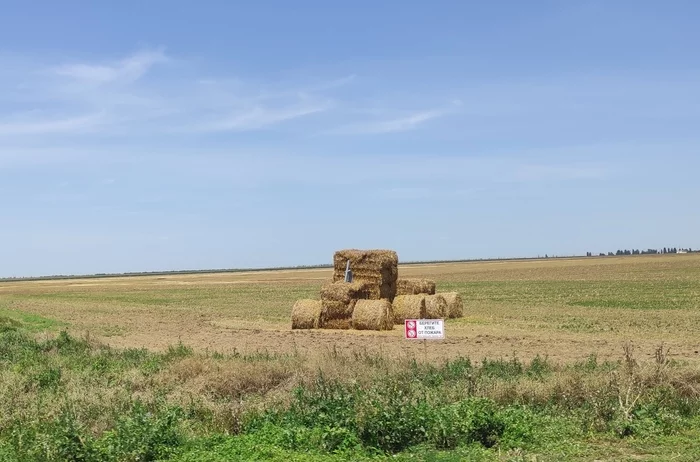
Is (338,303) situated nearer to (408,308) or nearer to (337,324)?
(337,324)

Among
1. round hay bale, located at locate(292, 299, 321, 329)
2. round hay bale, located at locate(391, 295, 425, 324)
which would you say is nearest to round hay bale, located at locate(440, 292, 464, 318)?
round hay bale, located at locate(391, 295, 425, 324)

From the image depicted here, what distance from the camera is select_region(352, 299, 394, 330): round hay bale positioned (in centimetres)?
2450

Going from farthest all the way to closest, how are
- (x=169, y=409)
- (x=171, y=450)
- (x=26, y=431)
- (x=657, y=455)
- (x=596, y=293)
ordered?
1. (x=596, y=293)
2. (x=169, y=409)
3. (x=26, y=431)
4. (x=171, y=450)
5. (x=657, y=455)

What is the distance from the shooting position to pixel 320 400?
1036cm

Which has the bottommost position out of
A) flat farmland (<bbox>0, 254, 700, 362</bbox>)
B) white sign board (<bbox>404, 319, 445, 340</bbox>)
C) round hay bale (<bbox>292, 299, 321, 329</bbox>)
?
flat farmland (<bbox>0, 254, 700, 362</bbox>)

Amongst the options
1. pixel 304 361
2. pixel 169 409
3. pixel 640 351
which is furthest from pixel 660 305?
pixel 169 409

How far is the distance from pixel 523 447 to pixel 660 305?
78.4ft

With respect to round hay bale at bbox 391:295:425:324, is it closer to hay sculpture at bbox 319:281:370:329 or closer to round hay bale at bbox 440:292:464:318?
round hay bale at bbox 440:292:464:318

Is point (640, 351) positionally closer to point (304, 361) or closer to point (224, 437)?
point (304, 361)

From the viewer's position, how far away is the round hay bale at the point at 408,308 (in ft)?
87.4

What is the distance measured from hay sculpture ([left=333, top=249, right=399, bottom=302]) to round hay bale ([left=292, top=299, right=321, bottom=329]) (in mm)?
2612

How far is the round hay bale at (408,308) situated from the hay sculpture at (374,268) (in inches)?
33.4

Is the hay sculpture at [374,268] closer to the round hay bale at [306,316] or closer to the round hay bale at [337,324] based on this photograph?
the round hay bale at [337,324]

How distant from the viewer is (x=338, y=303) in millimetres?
25688
